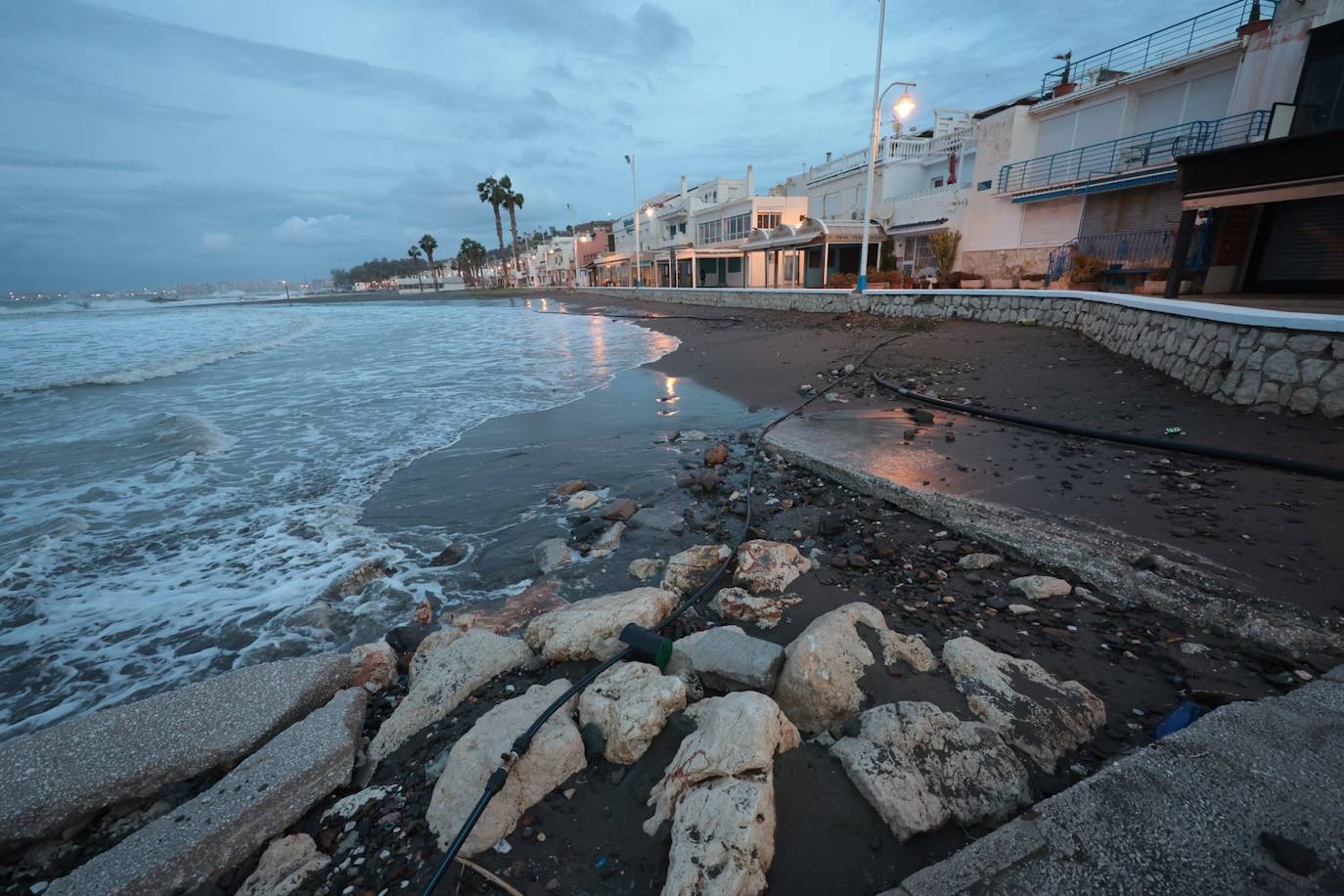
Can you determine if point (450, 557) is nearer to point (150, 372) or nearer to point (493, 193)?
point (150, 372)

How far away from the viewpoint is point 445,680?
329 cm

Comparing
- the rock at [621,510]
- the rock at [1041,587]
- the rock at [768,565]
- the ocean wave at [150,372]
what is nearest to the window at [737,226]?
the ocean wave at [150,372]

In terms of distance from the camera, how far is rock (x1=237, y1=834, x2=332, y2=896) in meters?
2.24

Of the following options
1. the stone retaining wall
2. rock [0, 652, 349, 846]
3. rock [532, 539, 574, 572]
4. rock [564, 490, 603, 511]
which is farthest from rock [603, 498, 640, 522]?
the stone retaining wall

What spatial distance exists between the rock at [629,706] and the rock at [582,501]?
334 centimetres

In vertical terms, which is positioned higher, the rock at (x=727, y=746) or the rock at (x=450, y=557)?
the rock at (x=727, y=746)

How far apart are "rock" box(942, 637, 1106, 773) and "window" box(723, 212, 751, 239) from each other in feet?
138

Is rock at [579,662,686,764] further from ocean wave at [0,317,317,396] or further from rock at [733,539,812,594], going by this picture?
ocean wave at [0,317,317,396]

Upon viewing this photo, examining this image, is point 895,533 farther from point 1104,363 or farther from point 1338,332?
point 1104,363

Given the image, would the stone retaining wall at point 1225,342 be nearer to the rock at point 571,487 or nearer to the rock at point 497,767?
the rock at point 571,487

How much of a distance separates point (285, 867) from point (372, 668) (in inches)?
54.8

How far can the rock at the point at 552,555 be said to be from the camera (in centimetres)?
507

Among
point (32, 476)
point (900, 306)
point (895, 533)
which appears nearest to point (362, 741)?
point (895, 533)

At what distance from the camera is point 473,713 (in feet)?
10.3
